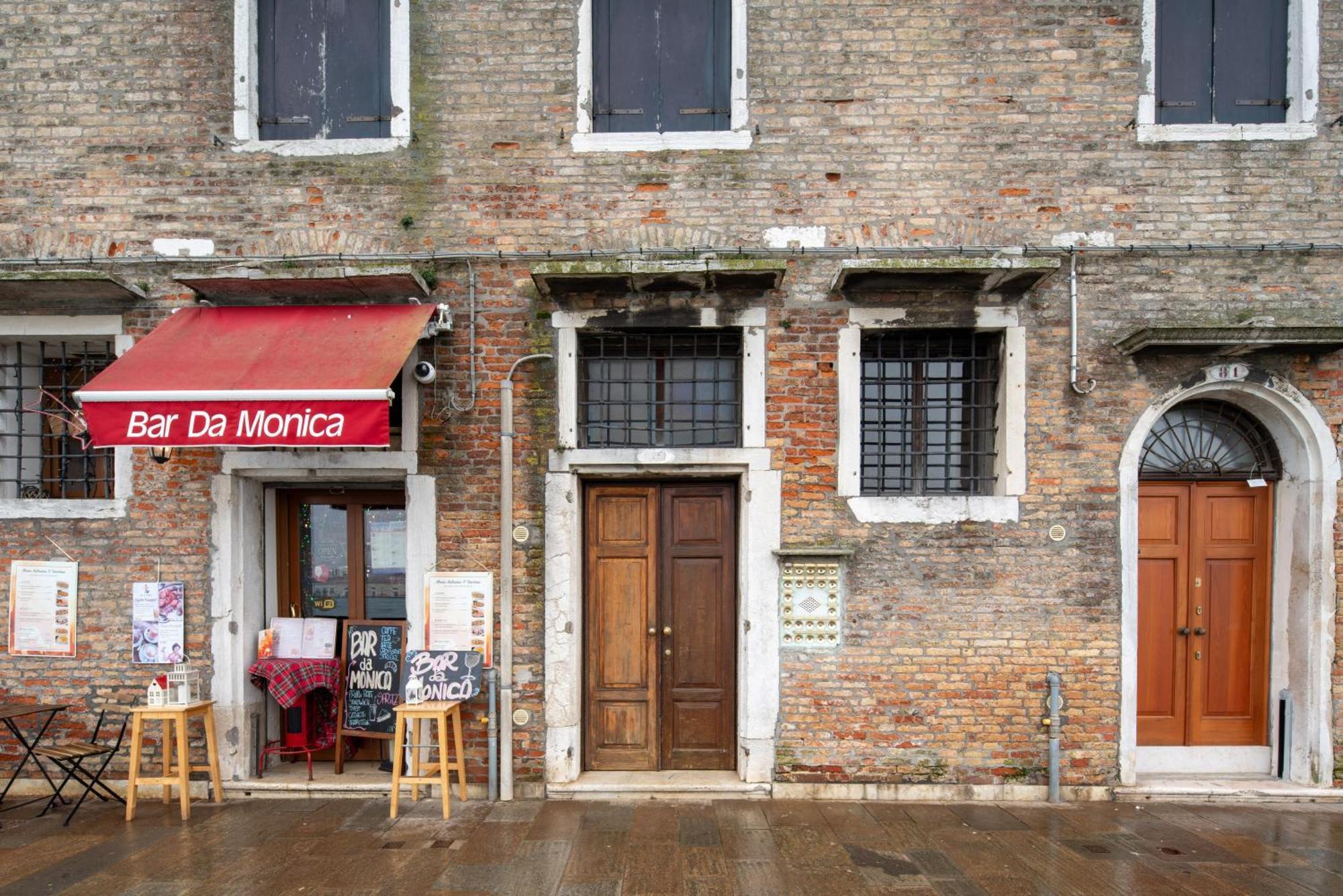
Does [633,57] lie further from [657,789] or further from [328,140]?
[657,789]

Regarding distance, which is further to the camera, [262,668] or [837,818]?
[262,668]

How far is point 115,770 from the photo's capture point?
18.8ft

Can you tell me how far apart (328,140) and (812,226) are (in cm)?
395

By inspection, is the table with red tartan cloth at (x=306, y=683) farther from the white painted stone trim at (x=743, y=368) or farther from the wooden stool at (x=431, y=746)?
the white painted stone trim at (x=743, y=368)

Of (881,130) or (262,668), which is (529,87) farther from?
(262,668)

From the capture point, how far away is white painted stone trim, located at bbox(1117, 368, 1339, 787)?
557cm

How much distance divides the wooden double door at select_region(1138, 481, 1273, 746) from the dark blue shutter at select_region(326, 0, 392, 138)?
7.06m

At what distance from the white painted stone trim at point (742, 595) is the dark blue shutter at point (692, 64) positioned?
109 inches

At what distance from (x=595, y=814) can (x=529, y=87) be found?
5588mm

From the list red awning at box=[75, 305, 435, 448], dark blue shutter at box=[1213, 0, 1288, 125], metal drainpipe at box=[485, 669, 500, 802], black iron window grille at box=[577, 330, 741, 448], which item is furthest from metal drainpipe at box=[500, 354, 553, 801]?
dark blue shutter at box=[1213, 0, 1288, 125]

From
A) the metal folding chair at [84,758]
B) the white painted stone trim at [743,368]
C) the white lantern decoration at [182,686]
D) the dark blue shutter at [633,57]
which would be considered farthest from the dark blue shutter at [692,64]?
the metal folding chair at [84,758]

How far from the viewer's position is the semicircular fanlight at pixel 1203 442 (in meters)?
5.89

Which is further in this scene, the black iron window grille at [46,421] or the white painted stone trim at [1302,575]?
the black iron window grille at [46,421]

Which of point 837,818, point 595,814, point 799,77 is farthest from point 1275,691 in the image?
point 799,77
